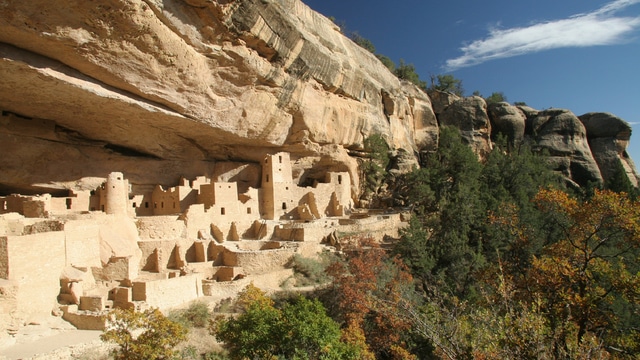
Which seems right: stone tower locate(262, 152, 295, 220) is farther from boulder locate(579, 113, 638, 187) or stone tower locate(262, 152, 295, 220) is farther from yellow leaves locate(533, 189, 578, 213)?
boulder locate(579, 113, 638, 187)

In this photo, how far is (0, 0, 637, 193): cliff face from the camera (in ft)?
43.6

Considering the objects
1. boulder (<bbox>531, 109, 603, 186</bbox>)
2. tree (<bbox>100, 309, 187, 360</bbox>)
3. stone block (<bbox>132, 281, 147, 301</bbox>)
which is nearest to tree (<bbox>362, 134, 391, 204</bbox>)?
stone block (<bbox>132, 281, 147, 301</bbox>)

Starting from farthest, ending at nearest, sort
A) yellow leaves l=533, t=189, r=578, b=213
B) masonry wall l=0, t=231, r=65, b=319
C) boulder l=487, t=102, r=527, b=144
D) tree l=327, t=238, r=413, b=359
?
boulder l=487, t=102, r=527, b=144, tree l=327, t=238, r=413, b=359, yellow leaves l=533, t=189, r=578, b=213, masonry wall l=0, t=231, r=65, b=319

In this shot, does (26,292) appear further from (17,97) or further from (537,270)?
(537,270)

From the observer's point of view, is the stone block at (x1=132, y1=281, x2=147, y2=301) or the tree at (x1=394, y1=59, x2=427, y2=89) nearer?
the stone block at (x1=132, y1=281, x2=147, y2=301)

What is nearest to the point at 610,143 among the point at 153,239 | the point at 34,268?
the point at 153,239

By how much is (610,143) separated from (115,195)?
3901 centimetres

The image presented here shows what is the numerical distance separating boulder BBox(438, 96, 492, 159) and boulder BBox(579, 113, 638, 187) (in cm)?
964

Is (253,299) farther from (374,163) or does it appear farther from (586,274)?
(374,163)

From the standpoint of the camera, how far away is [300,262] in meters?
17.4

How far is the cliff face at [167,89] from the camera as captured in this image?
521 inches

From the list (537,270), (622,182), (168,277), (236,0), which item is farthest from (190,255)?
(622,182)

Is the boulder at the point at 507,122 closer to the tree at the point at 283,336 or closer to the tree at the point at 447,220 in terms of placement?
the tree at the point at 447,220

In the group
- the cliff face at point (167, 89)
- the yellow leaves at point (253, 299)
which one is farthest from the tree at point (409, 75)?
the yellow leaves at point (253, 299)
